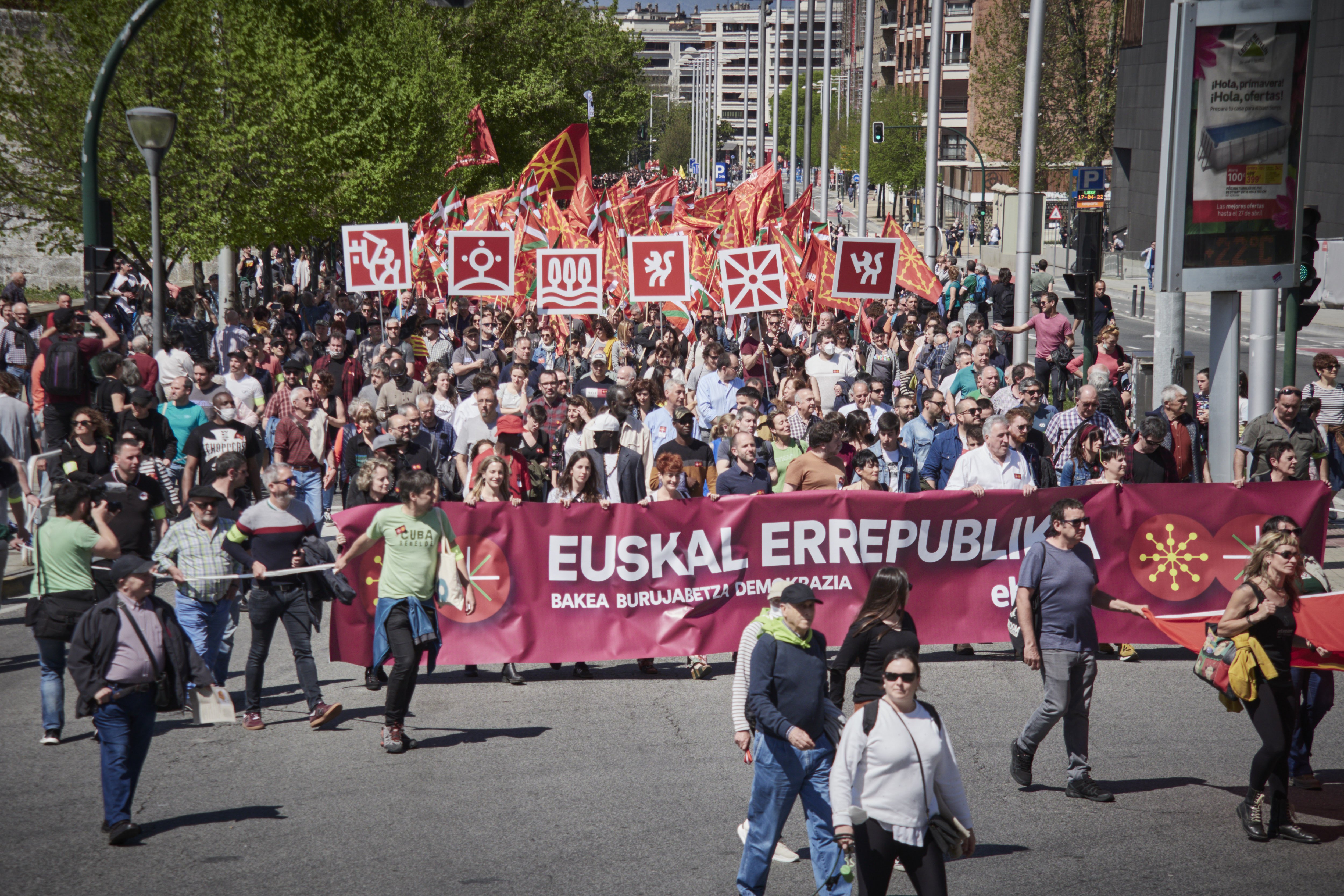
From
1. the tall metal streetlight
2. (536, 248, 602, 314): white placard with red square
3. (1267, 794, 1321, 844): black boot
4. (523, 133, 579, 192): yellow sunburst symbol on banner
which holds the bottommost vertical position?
(1267, 794, 1321, 844): black boot

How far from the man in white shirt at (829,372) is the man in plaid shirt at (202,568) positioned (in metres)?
7.92

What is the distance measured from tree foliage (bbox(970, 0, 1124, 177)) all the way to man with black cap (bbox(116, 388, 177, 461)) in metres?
46.1

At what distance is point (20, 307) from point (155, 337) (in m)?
2.22

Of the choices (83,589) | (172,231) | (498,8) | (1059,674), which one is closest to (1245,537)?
(1059,674)

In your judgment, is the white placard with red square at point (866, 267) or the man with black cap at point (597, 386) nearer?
the man with black cap at point (597, 386)

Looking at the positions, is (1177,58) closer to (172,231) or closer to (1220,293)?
(1220,293)

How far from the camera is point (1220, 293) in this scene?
11.4 metres

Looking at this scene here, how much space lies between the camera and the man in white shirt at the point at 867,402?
1295cm

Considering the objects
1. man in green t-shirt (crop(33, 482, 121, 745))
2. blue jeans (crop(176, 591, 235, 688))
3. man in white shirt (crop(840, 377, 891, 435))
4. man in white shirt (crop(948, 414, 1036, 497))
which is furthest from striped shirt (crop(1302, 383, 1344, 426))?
man in green t-shirt (crop(33, 482, 121, 745))

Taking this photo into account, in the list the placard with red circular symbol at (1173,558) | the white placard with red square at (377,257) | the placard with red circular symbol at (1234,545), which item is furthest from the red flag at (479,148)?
the placard with red circular symbol at (1234,545)

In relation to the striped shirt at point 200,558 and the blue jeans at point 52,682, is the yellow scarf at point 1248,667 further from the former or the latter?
the blue jeans at point 52,682

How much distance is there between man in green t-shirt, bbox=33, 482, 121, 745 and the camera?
27.0 ft

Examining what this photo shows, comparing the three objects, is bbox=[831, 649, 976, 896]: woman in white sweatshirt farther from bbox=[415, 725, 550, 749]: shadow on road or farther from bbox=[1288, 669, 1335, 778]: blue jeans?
bbox=[415, 725, 550, 749]: shadow on road

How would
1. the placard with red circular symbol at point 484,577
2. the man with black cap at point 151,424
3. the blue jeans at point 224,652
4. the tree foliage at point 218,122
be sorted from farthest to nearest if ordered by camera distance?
the tree foliage at point 218,122
the man with black cap at point 151,424
the placard with red circular symbol at point 484,577
the blue jeans at point 224,652
